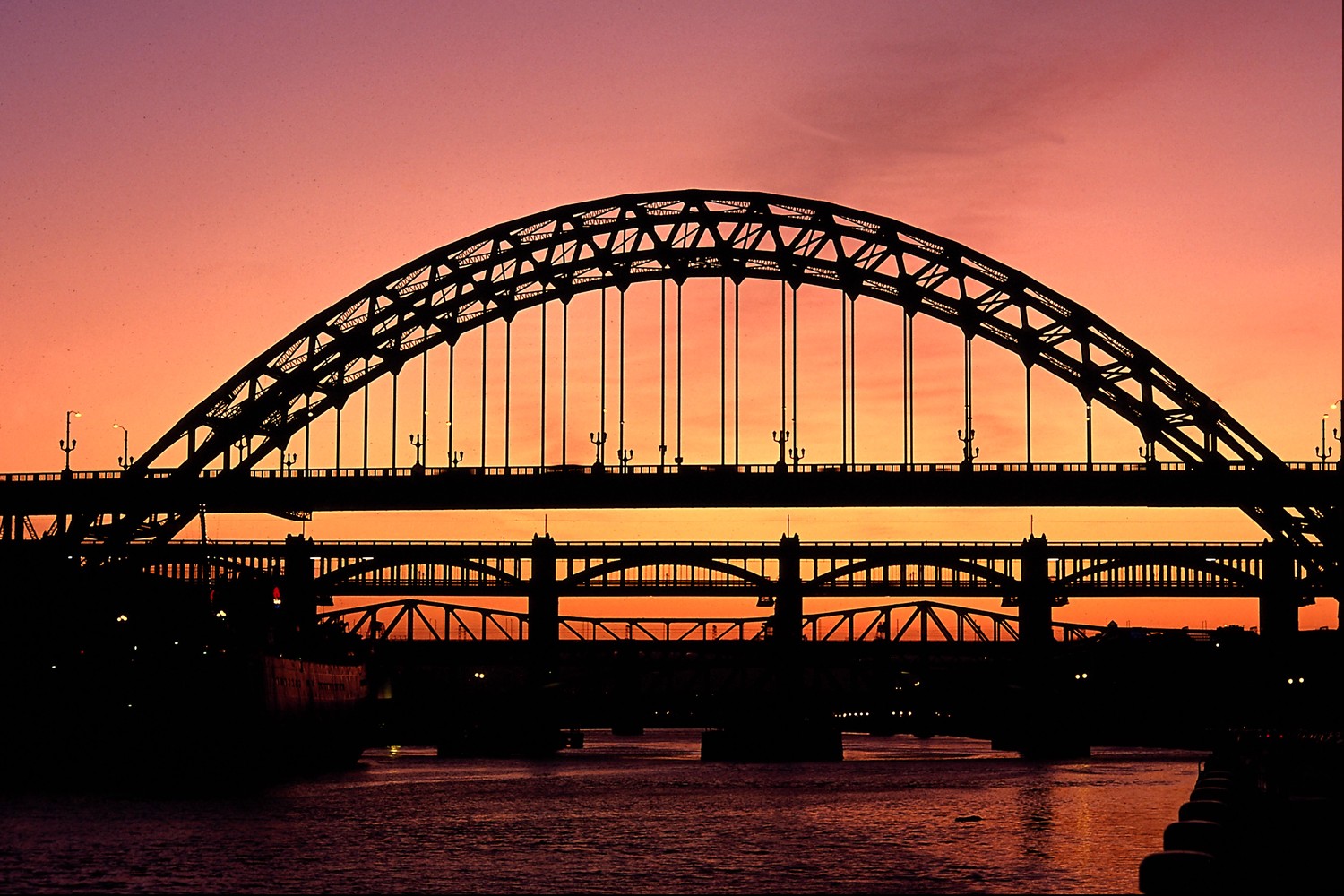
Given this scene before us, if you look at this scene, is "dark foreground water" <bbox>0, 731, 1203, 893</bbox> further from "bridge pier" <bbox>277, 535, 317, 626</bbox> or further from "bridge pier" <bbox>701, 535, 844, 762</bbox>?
"bridge pier" <bbox>701, 535, 844, 762</bbox>

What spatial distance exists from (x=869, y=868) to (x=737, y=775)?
38.4 metres

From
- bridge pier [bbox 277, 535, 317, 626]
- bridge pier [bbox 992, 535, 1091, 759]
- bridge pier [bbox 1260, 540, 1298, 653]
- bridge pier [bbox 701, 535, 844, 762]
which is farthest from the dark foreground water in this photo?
bridge pier [bbox 1260, 540, 1298, 653]

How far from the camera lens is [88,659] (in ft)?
197

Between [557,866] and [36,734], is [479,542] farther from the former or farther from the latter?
[557,866]

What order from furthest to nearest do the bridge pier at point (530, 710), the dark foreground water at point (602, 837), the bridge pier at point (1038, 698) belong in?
1. the bridge pier at point (530, 710)
2. the bridge pier at point (1038, 698)
3. the dark foreground water at point (602, 837)

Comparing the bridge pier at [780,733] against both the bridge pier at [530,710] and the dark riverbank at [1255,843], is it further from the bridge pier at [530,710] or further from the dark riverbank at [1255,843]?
the dark riverbank at [1255,843]

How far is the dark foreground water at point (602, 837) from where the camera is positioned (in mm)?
30369

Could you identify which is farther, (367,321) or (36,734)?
(367,321)

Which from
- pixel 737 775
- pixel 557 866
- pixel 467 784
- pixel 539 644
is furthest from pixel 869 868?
pixel 539 644

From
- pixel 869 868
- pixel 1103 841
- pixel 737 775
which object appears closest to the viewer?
pixel 869 868

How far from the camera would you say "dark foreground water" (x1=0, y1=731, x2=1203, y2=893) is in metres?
30.4

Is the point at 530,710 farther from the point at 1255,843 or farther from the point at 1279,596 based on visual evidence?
the point at 1255,843

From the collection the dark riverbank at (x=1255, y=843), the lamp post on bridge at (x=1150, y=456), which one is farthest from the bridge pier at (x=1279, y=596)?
the dark riverbank at (x=1255, y=843)

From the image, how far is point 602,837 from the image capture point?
1577 inches
